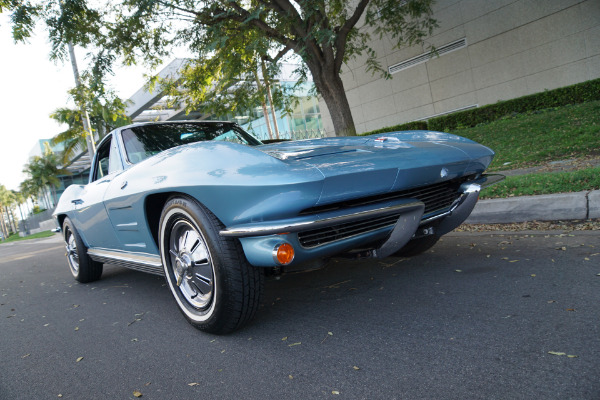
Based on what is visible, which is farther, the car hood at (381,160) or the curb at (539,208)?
the curb at (539,208)

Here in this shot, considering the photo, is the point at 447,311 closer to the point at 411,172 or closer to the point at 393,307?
the point at 393,307

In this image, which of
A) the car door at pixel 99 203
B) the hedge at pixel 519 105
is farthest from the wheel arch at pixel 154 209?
the hedge at pixel 519 105

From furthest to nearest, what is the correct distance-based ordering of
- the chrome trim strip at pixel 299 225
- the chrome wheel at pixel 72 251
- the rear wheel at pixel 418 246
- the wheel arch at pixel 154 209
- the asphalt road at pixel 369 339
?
the chrome wheel at pixel 72 251 < the rear wheel at pixel 418 246 < the wheel arch at pixel 154 209 < the chrome trim strip at pixel 299 225 < the asphalt road at pixel 369 339

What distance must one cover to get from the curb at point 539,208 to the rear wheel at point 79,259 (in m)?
4.31

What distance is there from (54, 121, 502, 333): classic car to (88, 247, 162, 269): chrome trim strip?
0.02 metres

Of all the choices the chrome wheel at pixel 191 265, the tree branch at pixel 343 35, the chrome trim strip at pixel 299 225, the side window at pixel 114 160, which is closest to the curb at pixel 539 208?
the chrome trim strip at pixel 299 225

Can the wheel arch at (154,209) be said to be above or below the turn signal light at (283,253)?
above

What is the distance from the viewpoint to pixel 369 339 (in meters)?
2.16

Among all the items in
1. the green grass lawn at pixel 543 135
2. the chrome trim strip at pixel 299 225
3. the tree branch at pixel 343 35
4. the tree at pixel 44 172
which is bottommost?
the green grass lawn at pixel 543 135

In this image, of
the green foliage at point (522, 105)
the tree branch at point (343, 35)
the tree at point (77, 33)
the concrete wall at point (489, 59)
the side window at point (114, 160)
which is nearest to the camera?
the side window at point (114, 160)

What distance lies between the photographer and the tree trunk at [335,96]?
33.2ft

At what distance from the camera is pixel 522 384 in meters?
1.57

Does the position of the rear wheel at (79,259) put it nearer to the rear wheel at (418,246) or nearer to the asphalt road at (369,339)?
the asphalt road at (369,339)

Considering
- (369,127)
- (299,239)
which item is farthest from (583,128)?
(369,127)
